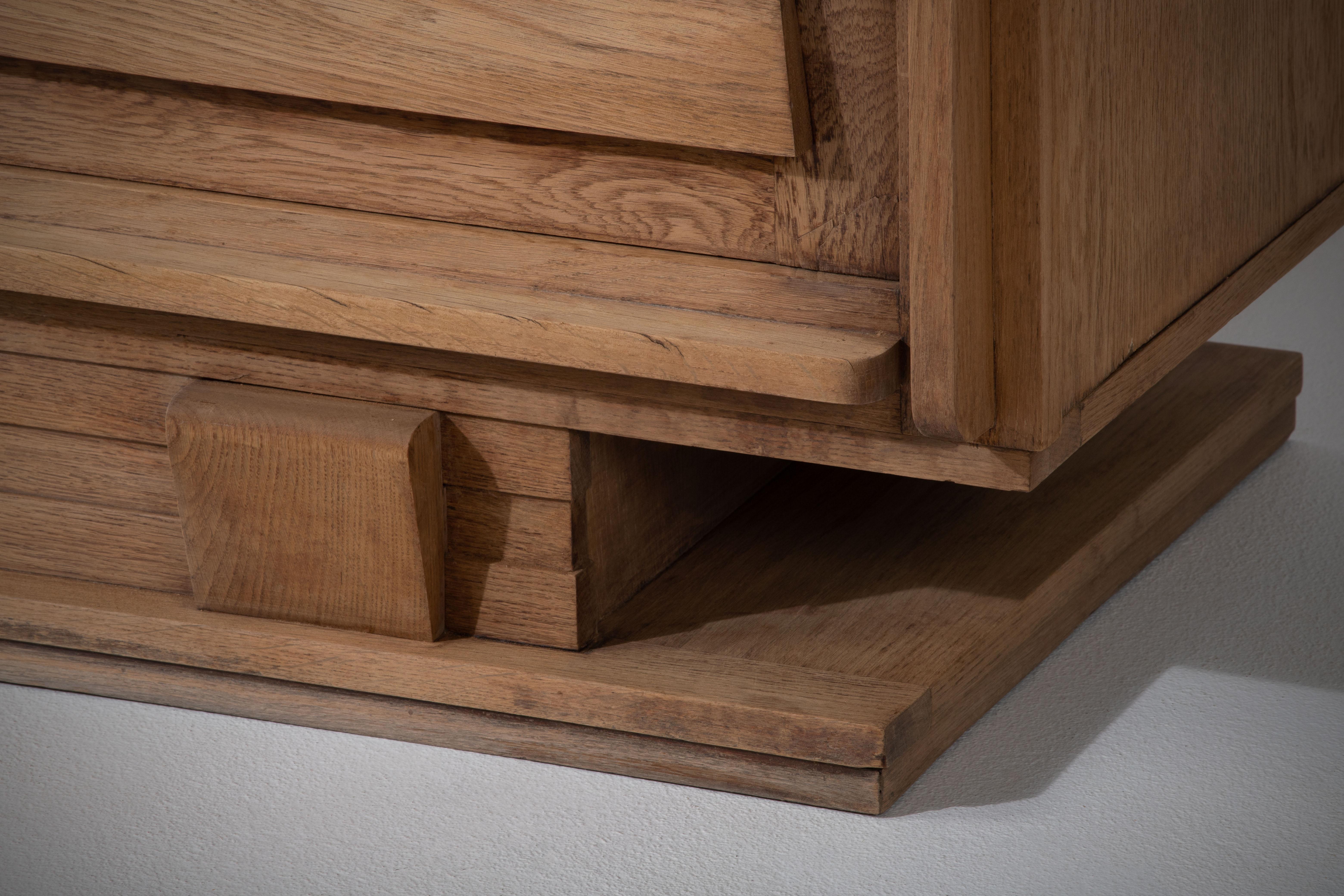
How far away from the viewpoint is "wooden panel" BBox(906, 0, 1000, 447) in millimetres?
1100

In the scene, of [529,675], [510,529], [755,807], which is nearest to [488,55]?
[510,529]

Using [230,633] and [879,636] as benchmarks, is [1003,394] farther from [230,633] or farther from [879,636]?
[230,633]

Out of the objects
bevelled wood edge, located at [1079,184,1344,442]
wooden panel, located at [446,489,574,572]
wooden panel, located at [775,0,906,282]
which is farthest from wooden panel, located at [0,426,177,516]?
bevelled wood edge, located at [1079,184,1344,442]

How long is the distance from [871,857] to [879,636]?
8.4 inches

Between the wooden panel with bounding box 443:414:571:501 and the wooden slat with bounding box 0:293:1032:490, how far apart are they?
11 mm

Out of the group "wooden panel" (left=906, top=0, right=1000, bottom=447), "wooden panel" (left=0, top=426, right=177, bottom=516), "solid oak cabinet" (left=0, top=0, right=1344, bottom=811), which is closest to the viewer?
"wooden panel" (left=906, top=0, right=1000, bottom=447)

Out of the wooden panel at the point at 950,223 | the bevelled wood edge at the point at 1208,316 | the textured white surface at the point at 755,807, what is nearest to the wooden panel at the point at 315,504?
the textured white surface at the point at 755,807

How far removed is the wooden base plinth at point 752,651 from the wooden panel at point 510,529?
0.07 m

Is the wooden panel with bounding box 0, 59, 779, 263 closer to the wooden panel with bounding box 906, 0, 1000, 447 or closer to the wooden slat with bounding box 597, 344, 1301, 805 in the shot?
the wooden panel with bounding box 906, 0, 1000, 447

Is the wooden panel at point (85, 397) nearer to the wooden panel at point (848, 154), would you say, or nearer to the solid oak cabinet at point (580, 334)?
the solid oak cabinet at point (580, 334)

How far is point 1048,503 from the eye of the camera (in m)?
1.62

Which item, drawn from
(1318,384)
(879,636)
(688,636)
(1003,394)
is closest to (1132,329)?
(1003,394)

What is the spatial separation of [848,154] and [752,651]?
39 cm

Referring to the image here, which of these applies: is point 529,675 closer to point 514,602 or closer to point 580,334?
point 514,602
